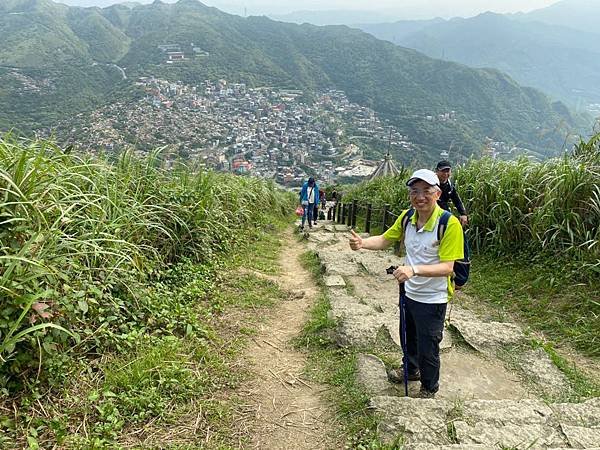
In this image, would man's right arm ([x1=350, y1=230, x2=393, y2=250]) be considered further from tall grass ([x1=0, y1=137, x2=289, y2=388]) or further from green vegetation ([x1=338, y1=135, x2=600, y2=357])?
green vegetation ([x1=338, y1=135, x2=600, y2=357])

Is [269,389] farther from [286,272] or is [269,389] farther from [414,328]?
[286,272]

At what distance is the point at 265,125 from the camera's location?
1922 inches

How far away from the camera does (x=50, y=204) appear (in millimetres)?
3209

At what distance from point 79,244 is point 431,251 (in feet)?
8.53

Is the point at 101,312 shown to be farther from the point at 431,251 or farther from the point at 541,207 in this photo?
the point at 541,207

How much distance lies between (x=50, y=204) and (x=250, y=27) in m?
116

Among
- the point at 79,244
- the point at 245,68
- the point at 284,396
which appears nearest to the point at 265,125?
the point at 245,68

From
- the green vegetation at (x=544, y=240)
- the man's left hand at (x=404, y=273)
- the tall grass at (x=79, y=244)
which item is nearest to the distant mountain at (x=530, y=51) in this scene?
the green vegetation at (x=544, y=240)

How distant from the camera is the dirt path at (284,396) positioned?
104 inches

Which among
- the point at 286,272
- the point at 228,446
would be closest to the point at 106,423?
the point at 228,446

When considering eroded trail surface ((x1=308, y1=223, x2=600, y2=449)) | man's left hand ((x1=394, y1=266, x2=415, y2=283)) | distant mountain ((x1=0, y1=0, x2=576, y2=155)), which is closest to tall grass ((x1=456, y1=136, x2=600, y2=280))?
eroded trail surface ((x1=308, y1=223, x2=600, y2=449))

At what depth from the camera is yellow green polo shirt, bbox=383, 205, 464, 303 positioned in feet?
8.36

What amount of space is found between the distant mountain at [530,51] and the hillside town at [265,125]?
43.2 metres

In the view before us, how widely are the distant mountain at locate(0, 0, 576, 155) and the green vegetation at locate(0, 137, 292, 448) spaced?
1139 inches
